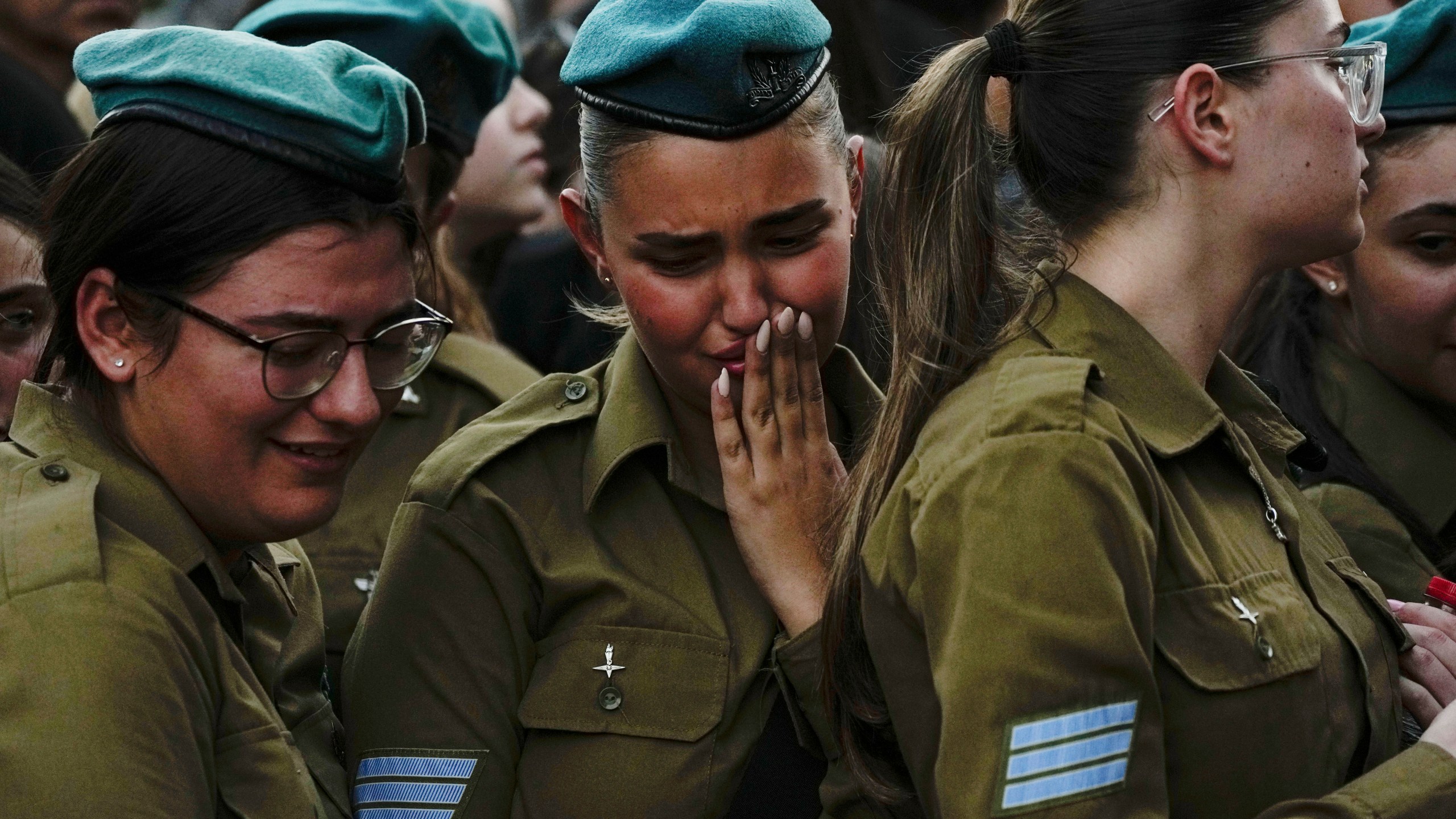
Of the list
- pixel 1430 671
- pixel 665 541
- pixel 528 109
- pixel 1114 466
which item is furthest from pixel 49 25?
pixel 1430 671

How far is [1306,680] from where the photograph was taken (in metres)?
1.97

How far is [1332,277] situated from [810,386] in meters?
1.35

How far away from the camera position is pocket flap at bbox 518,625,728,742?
254 cm

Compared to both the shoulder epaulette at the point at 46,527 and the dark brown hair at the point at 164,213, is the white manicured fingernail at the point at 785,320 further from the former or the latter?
the shoulder epaulette at the point at 46,527

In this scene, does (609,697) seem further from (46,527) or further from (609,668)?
(46,527)

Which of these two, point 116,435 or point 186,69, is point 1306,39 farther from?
point 116,435

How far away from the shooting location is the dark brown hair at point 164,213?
2.25 metres

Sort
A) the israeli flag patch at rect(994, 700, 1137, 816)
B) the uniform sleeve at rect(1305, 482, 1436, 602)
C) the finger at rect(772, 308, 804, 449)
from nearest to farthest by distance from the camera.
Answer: the israeli flag patch at rect(994, 700, 1137, 816) < the finger at rect(772, 308, 804, 449) < the uniform sleeve at rect(1305, 482, 1436, 602)

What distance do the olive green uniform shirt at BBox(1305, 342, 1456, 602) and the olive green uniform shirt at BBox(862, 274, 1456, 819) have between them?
86 centimetres

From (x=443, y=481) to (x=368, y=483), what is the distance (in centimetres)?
104

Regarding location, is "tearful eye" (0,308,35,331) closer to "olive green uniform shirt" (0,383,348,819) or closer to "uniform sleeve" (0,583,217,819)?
"olive green uniform shirt" (0,383,348,819)

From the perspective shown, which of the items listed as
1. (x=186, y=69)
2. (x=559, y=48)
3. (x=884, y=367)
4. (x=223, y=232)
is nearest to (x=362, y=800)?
(x=223, y=232)

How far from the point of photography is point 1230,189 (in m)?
2.12

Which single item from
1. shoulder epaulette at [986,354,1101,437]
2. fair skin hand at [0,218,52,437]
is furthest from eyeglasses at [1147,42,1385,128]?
fair skin hand at [0,218,52,437]
